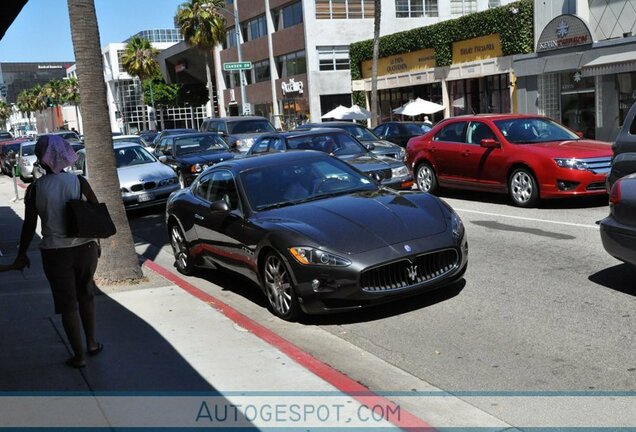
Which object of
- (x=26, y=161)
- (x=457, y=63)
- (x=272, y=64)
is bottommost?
(x=26, y=161)

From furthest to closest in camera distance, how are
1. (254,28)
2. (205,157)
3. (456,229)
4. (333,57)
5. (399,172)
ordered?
(254,28) → (333,57) → (205,157) → (399,172) → (456,229)

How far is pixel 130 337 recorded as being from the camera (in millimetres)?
6133

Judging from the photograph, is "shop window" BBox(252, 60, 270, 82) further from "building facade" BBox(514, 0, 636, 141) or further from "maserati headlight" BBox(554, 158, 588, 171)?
"maserati headlight" BBox(554, 158, 588, 171)

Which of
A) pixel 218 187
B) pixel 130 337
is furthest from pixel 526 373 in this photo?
pixel 218 187

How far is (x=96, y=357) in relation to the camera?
219 inches

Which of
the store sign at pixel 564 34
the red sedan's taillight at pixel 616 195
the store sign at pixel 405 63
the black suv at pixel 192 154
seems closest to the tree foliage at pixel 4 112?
the store sign at pixel 405 63

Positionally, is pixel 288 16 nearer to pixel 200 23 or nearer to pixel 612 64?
pixel 200 23

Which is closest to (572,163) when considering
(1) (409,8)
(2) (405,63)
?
(2) (405,63)

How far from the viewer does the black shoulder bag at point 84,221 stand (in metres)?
5.08

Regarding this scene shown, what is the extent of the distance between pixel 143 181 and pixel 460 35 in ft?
77.9

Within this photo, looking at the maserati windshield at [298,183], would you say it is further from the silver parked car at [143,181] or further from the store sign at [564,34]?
the store sign at [564,34]

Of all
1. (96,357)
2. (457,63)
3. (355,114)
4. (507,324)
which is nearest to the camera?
(96,357)

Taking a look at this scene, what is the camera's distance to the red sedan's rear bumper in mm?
11422

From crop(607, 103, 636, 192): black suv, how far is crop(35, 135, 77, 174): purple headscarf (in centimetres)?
701
